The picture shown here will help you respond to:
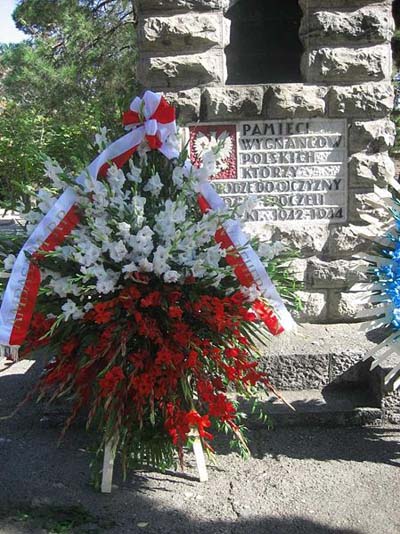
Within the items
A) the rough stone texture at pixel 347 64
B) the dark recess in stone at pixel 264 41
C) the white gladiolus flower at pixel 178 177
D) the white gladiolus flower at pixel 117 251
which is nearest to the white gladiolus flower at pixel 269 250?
the white gladiolus flower at pixel 178 177

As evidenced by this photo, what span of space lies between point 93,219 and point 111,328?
53cm

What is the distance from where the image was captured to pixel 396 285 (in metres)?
3.46

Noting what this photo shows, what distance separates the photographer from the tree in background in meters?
12.5

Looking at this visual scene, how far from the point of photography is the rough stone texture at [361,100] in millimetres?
4562

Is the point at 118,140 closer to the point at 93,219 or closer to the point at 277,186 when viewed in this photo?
the point at 93,219

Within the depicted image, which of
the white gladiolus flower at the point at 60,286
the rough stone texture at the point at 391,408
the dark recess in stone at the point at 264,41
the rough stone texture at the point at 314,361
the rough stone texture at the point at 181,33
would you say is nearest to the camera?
the white gladiolus flower at the point at 60,286

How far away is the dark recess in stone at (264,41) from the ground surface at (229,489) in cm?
274

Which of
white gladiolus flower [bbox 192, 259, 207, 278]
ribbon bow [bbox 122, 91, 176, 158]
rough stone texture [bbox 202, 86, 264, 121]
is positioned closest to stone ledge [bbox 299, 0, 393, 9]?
rough stone texture [bbox 202, 86, 264, 121]

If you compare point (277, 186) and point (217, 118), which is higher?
point (217, 118)

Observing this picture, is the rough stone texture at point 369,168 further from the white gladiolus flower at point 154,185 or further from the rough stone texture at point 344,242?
the white gladiolus flower at point 154,185

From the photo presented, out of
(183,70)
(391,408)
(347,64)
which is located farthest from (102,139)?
(391,408)

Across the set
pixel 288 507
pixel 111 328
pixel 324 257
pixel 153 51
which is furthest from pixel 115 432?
pixel 153 51

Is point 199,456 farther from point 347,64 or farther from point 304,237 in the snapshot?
point 347,64

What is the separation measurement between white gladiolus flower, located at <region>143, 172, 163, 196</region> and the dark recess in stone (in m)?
2.22
